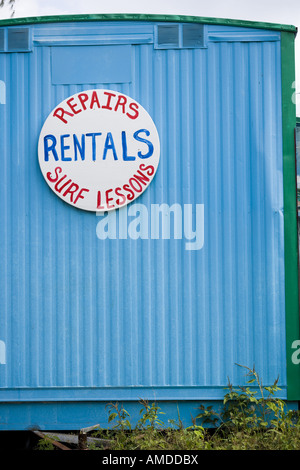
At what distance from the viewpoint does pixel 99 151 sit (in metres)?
5.25

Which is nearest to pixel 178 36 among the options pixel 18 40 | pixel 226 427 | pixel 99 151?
pixel 99 151

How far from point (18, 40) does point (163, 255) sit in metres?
2.43

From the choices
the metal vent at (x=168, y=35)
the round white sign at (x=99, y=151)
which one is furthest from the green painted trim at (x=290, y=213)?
the round white sign at (x=99, y=151)

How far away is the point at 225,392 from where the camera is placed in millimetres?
5223

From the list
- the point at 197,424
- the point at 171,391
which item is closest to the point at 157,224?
the point at 171,391

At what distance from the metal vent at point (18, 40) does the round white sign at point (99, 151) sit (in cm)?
66

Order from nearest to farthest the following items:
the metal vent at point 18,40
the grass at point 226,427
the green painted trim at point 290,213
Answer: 1. the grass at point 226,427
2. the green painted trim at point 290,213
3. the metal vent at point 18,40

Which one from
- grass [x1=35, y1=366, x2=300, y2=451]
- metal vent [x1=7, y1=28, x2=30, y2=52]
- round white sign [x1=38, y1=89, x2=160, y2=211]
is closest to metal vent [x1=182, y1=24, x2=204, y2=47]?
round white sign [x1=38, y1=89, x2=160, y2=211]

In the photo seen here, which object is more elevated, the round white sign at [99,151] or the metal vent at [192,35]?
the metal vent at [192,35]

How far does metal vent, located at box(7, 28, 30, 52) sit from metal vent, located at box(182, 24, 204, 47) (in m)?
1.46

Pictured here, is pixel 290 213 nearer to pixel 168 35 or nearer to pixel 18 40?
pixel 168 35

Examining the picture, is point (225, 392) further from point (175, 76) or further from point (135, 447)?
point (175, 76)

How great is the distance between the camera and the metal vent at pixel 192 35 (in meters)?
5.30

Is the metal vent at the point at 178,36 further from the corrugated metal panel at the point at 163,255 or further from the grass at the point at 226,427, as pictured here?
the grass at the point at 226,427
